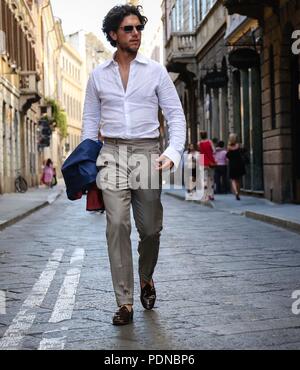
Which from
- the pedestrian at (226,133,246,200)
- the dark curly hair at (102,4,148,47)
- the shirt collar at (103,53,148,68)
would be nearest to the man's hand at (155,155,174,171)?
the shirt collar at (103,53,148,68)

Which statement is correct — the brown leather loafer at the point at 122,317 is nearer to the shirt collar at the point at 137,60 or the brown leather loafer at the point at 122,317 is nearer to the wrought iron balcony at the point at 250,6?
the shirt collar at the point at 137,60

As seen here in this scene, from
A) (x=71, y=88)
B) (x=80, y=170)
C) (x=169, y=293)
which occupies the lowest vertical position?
(x=169, y=293)

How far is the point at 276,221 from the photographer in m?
13.3

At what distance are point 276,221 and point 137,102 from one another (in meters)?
8.30

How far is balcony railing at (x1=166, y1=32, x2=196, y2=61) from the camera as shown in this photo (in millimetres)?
34781

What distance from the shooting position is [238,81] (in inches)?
982

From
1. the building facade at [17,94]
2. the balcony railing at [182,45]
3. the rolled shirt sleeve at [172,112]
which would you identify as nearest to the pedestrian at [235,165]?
the building facade at [17,94]

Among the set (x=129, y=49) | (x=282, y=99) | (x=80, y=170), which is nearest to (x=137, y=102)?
(x=129, y=49)

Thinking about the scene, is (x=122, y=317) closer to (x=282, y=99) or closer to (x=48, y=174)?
(x=282, y=99)

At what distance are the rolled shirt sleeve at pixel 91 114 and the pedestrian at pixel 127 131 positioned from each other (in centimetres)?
3

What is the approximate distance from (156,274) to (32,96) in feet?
97.3

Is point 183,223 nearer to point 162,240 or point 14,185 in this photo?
point 162,240

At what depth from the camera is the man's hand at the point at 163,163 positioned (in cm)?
526
